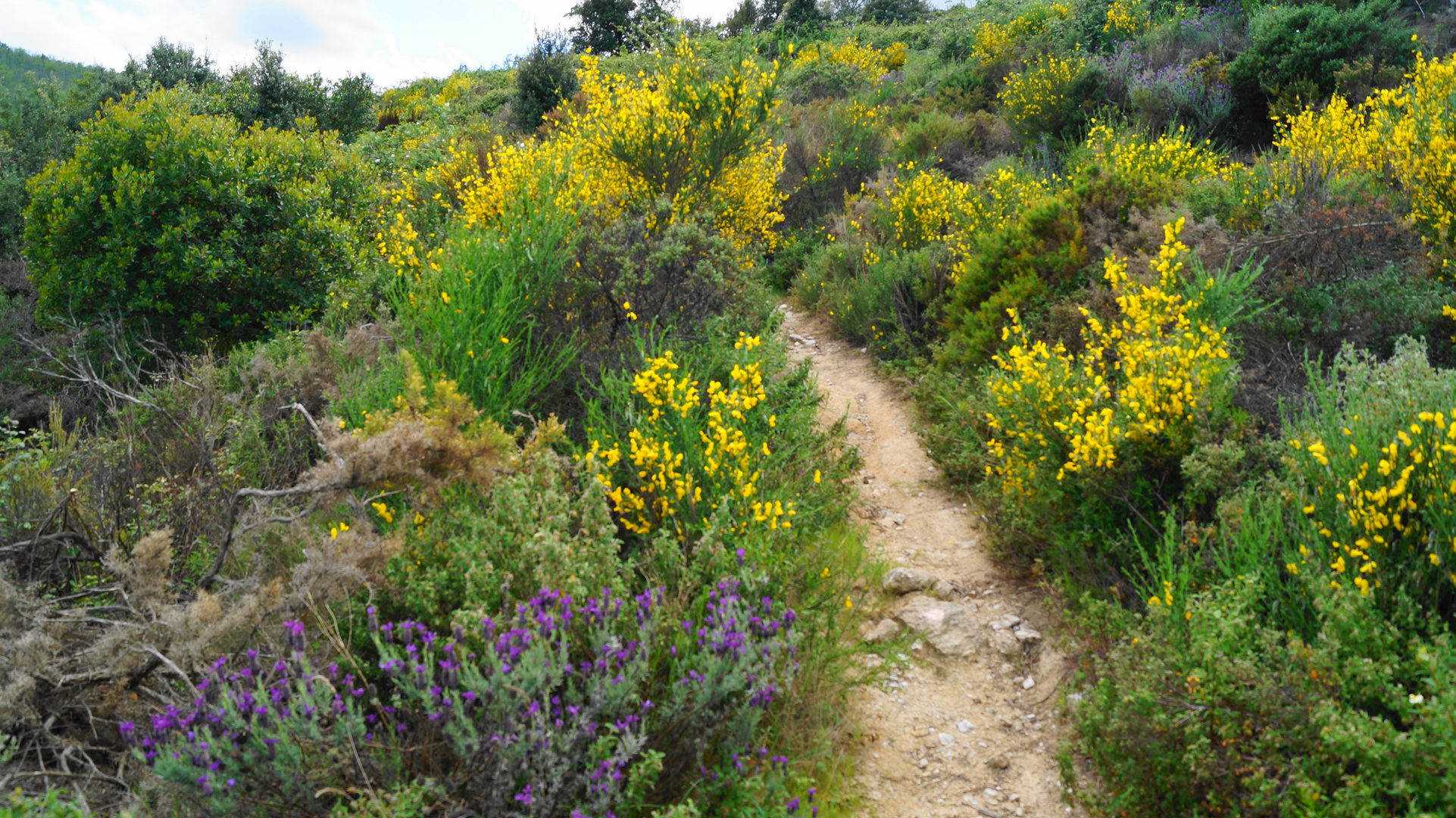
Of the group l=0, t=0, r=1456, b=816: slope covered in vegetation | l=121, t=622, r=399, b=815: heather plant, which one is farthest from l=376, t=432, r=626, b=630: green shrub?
l=121, t=622, r=399, b=815: heather plant

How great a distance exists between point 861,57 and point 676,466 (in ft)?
65.1

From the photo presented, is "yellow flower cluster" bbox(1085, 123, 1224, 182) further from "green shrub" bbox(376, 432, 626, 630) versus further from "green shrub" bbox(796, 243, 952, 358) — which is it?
"green shrub" bbox(376, 432, 626, 630)

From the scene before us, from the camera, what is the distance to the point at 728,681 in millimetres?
2209

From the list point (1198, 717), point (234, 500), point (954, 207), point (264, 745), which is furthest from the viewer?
point (954, 207)

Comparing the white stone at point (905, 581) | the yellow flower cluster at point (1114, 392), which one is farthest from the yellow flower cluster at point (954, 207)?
the white stone at point (905, 581)

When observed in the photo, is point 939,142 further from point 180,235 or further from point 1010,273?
point 180,235

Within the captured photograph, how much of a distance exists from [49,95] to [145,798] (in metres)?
23.1

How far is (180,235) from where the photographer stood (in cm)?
841

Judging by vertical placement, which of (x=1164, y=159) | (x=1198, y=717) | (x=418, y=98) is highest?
(x=418, y=98)

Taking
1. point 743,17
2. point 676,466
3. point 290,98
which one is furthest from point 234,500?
point 743,17

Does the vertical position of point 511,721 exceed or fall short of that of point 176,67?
it falls short

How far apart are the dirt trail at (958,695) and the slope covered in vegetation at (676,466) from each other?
0.19 m

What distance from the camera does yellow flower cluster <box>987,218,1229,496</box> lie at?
11.8 feet

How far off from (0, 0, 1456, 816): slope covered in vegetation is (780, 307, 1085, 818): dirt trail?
0.19 meters
